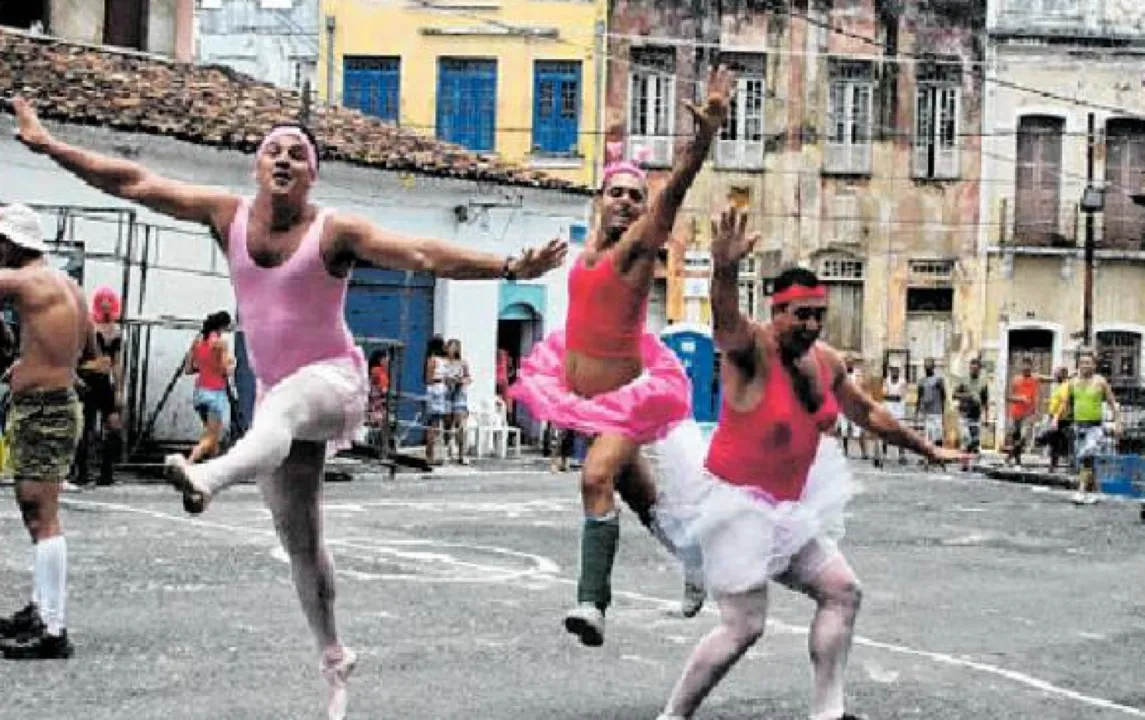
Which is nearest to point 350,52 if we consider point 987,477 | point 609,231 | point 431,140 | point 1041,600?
point 431,140

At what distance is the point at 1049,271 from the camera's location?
45594 millimetres

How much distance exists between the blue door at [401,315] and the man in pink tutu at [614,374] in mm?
22228

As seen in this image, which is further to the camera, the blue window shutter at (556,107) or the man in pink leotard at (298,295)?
the blue window shutter at (556,107)

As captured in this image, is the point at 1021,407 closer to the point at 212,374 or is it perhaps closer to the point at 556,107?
the point at 556,107

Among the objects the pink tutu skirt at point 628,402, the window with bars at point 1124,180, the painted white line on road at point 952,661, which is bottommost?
the painted white line on road at point 952,661

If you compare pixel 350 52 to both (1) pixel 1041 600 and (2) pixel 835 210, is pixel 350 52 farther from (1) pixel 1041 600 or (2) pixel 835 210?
(1) pixel 1041 600

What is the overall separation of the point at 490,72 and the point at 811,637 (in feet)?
121

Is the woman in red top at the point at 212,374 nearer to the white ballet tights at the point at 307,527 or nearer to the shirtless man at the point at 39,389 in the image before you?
the shirtless man at the point at 39,389

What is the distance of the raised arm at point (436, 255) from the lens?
7.35 meters

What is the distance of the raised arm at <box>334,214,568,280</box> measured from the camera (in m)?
7.35

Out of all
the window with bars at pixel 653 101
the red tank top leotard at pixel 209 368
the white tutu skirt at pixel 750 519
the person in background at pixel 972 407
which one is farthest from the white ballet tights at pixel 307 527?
the window with bars at pixel 653 101

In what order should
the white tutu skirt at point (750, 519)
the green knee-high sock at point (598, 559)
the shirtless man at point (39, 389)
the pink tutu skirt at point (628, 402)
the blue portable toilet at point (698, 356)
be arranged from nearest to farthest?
the white tutu skirt at point (750, 519) < the green knee-high sock at point (598, 559) < the pink tutu skirt at point (628, 402) < the shirtless man at point (39, 389) < the blue portable toilet at point (698, 356)

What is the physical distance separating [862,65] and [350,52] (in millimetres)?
10820

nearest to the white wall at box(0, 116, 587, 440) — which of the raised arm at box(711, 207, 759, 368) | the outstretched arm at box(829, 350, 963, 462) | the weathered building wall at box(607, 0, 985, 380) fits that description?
the weathered building wall at box(607, 0, 985, 380)
